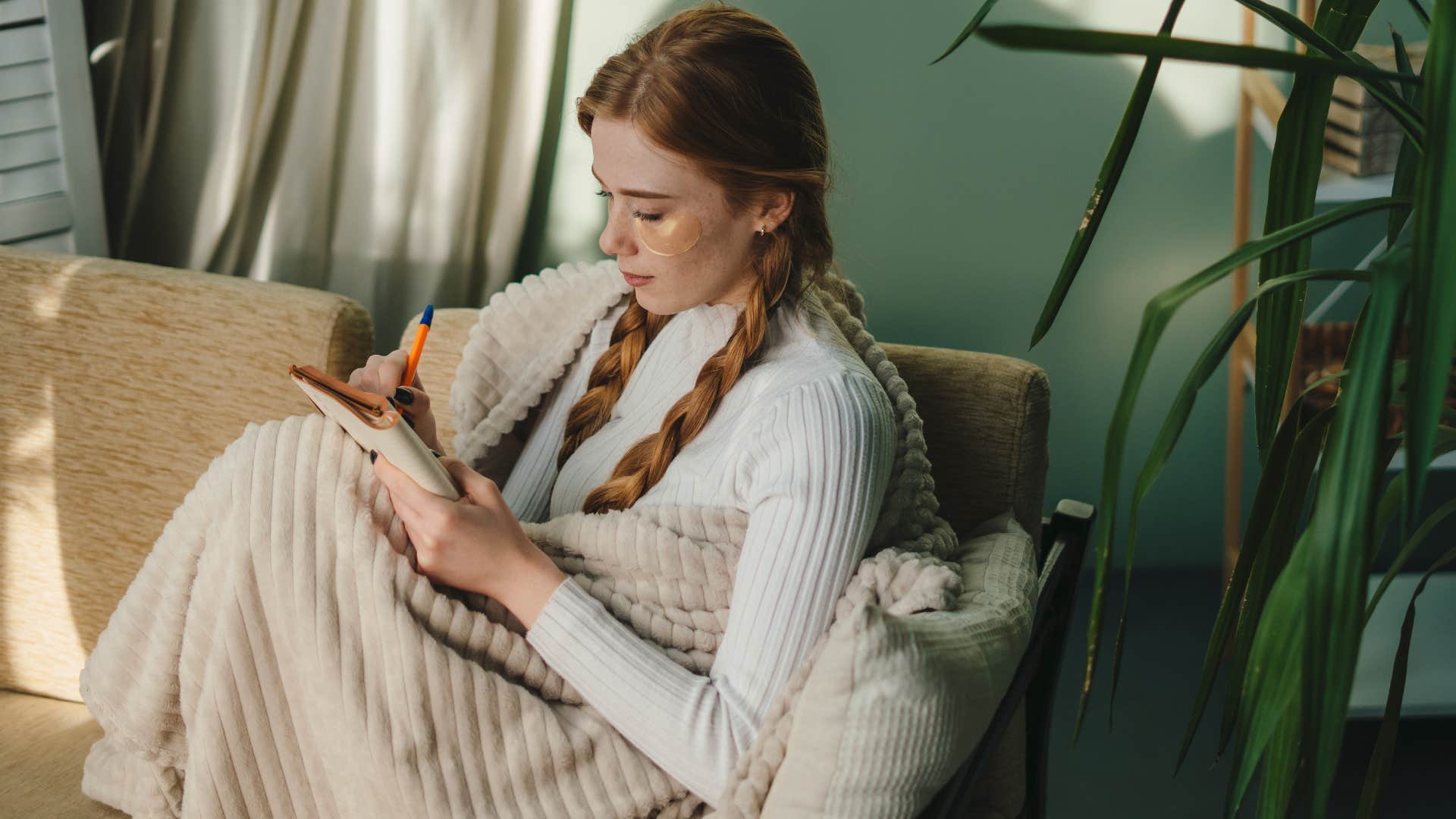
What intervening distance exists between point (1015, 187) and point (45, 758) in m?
1.77

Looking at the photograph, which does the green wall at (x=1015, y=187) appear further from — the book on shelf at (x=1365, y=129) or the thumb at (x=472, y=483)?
the thumb at (x=472, y=483)

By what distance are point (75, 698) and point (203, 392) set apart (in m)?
0.43

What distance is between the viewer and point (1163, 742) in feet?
6.61

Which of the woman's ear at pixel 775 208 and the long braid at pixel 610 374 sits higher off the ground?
the woman's ear at pixel 775 208

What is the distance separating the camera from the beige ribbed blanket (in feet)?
3.28

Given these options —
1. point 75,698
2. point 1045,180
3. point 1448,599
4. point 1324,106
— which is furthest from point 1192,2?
point 75,698

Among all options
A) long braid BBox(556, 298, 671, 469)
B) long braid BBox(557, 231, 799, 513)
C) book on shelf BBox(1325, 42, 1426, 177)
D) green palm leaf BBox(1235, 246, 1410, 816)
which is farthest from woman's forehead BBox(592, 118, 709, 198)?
book on shelf BBox(1325, 42, 1426, 177)

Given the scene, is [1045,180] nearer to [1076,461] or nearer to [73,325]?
[1076,461]

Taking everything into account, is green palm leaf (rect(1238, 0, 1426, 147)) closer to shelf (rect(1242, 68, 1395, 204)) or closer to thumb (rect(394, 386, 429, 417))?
A: thumb (rect(394, 386, 429, 417))

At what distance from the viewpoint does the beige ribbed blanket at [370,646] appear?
3.28ft

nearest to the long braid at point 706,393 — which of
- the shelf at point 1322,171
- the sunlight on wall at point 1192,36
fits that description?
the shelf at point 1322,171

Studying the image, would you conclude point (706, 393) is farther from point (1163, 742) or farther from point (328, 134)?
point (1163, 742)

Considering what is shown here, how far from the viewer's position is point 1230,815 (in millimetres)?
840

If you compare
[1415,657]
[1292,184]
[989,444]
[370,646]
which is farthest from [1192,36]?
[370,646]
